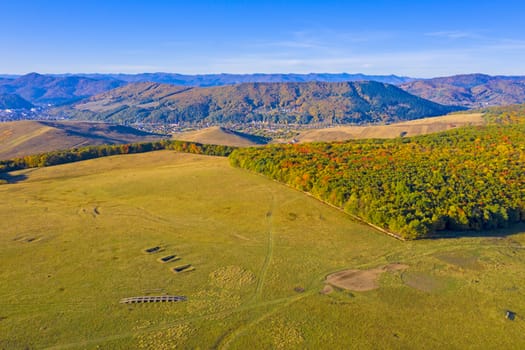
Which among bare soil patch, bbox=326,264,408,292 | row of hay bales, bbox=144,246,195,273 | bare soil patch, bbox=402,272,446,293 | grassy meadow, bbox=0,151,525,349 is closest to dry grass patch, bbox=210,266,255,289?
grassy meadow, bbox=0,151,525,349

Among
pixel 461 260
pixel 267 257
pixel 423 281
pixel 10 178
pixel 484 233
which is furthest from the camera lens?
pixel 10 178

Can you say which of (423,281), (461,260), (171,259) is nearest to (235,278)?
(171,259)

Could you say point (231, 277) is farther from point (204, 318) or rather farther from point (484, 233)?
point (484, 233)

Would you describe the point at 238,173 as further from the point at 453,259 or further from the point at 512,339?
the point at 512,339

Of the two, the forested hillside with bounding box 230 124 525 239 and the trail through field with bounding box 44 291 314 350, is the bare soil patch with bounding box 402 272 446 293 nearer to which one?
the forested hillside with bounding box 230 124 525 239

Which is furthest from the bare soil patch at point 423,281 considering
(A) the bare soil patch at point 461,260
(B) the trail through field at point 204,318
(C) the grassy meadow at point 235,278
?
(B) the trail through field at point 204,318

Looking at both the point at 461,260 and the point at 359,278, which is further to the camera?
the point at 461,260
